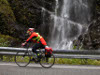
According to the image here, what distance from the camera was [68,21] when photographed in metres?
22.1

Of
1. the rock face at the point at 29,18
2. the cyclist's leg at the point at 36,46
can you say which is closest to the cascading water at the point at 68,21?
the rock face at the point at 29,18

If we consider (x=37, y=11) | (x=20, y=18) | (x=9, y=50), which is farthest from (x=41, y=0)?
(x=9, y=50)

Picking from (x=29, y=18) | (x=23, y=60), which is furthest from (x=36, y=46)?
(x=29, y=18)

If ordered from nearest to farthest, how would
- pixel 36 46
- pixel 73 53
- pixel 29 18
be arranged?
pixel 36 46 → pixel 73 53 → pixel 29 18

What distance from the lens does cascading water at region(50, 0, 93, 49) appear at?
21578mm

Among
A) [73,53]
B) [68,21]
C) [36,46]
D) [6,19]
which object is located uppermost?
[6,19]

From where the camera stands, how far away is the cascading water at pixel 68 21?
21578mm

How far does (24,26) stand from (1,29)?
275 cm

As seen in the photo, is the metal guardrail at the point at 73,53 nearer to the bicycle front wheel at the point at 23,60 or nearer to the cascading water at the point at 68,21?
the bicycle front wheel at the point at 23,60

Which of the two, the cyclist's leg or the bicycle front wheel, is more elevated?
the cyclist's leg

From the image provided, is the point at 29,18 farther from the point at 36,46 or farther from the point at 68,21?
the point at 36,46

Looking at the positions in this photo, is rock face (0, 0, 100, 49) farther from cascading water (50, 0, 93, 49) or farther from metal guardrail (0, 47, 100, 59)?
metal guardrail (0, 47, 100, 59)

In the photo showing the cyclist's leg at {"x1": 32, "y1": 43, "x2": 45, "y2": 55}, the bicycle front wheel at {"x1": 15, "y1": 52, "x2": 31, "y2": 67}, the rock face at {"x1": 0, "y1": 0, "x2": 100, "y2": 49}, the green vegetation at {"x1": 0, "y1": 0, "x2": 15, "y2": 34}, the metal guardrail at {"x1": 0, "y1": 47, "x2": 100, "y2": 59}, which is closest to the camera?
the cyclist's leg at {"x1": 32, "y1": 43, "x2": 45, "y2": 55}

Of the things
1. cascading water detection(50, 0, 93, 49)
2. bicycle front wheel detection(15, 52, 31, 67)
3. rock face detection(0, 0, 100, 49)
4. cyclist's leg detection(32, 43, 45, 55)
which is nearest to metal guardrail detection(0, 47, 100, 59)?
bicycle front wheel detection(15, 52, 31, 67)
